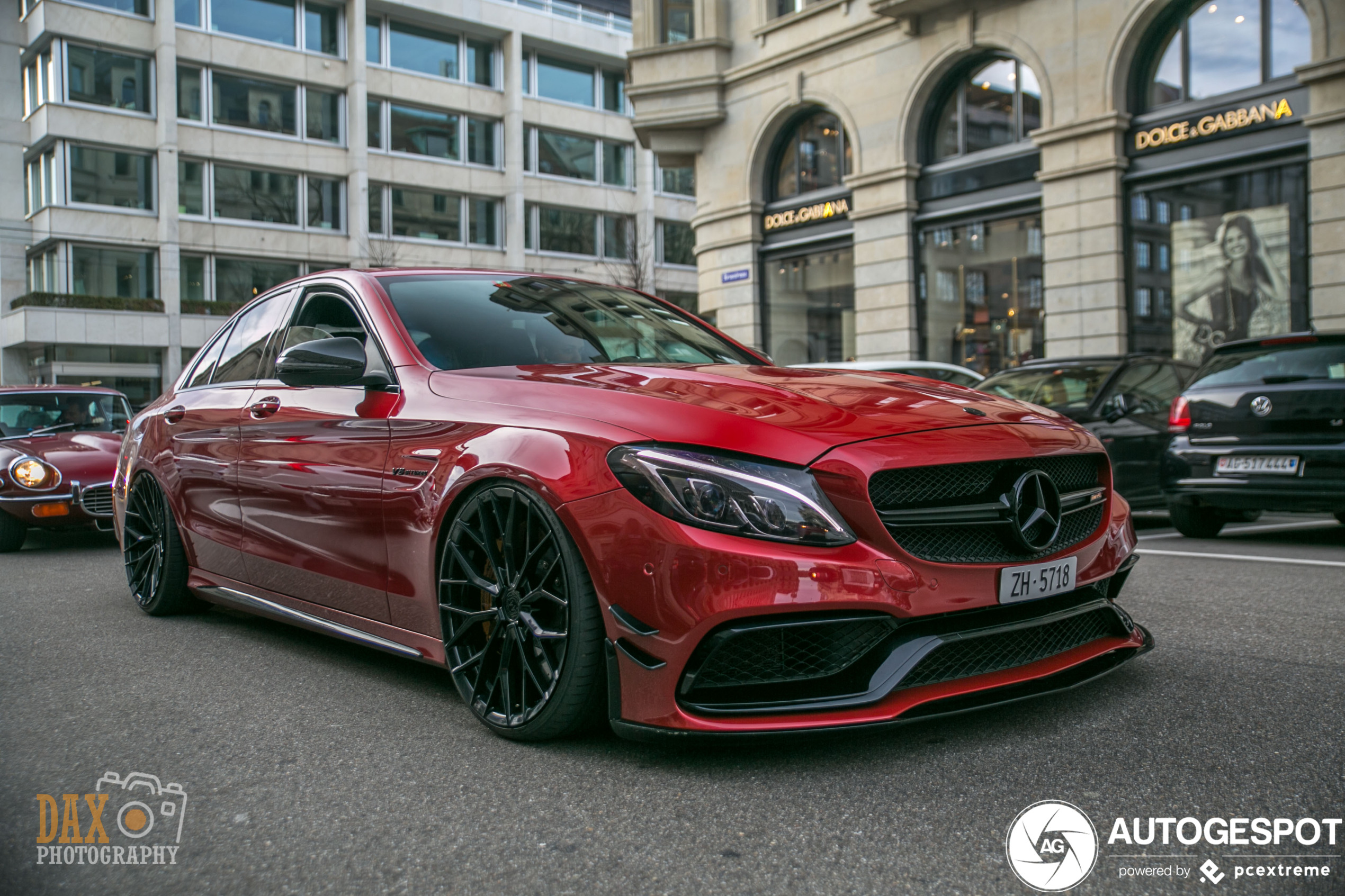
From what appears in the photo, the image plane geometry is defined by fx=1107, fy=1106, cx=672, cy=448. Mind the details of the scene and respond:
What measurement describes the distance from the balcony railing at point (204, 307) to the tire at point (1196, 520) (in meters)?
34.3

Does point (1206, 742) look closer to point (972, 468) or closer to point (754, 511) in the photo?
point (972, 468)

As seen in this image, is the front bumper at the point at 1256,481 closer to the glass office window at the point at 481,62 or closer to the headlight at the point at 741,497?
the headlight at the point at 741,497

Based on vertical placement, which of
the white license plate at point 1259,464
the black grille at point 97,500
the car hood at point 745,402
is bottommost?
the black grille at point 97,500

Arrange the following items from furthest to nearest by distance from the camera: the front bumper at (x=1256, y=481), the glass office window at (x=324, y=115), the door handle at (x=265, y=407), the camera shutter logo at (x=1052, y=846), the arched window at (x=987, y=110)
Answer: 1. the glass office window at (x=324, y=115)
2. the arched window at (x=987, y=110)
3. the front bumper at (x=1256, y=481)
4. the door handle at (x=265, y=407)
5. the camera shutter logo at (x=1052, y=846)

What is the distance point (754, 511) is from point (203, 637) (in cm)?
314

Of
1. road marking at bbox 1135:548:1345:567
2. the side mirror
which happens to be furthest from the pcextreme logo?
road marking at bbox 1135:548:1345:567

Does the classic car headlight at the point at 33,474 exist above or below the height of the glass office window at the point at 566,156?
below

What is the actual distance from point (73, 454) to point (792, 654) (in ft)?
25.4

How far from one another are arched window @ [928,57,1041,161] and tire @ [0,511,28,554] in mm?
15184

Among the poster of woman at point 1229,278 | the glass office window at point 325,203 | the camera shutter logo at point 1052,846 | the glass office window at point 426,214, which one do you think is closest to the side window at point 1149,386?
the poster of woman at point 1229,278

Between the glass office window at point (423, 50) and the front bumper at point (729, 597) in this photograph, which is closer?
the front bumper at point (729, 597)

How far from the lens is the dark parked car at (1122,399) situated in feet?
29.7

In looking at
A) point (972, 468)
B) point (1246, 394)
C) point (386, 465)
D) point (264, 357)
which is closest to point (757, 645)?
point (972, 468)

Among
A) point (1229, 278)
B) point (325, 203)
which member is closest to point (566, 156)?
point (325, 203)
